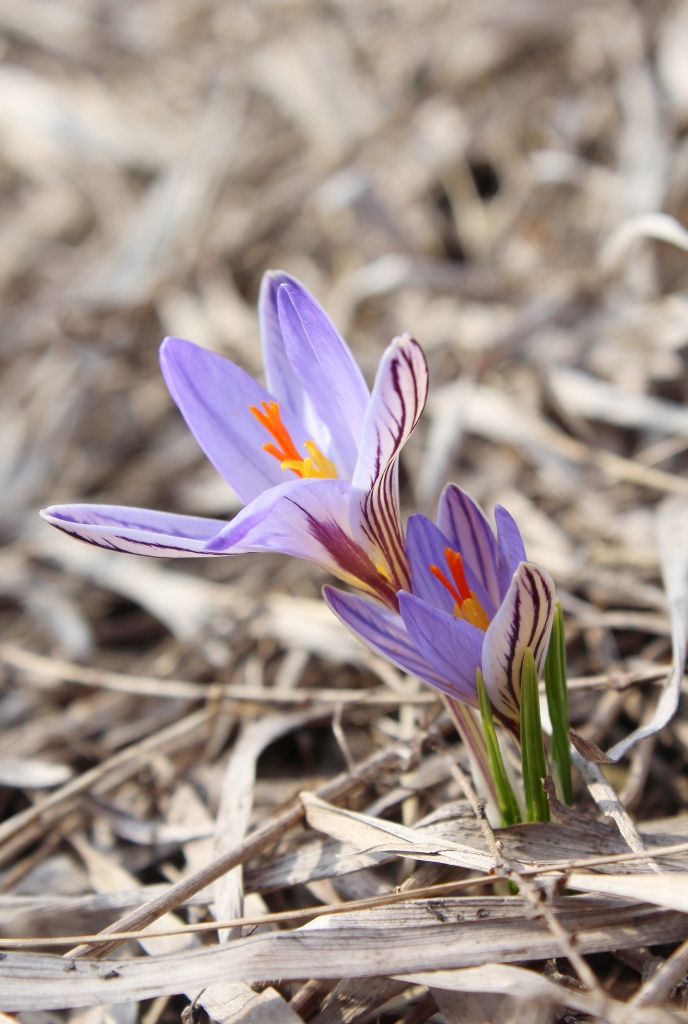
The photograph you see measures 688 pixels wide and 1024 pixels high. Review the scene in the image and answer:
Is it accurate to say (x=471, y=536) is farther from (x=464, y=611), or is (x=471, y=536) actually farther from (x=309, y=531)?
(x=309, y=531)

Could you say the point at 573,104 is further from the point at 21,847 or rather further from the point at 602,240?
the point at 21,847

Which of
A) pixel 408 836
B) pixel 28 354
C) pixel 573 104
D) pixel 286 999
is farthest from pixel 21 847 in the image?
pixel 573 104

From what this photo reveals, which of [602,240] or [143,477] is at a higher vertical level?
[602,240]

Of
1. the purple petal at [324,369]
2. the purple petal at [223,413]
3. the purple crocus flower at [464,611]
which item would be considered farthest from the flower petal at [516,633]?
the purple petal at [223,413]

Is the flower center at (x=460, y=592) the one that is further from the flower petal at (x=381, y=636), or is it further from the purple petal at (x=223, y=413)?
the purple petal at (x=223, y=413)

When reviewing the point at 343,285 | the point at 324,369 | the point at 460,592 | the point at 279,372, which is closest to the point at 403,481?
the point at 343,285

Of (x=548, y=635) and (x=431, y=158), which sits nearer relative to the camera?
(x=548, y=635)

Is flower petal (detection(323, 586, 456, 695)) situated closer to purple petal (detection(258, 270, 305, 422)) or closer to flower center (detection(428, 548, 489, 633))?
flower center (detection(428, 548, 489, 633))
